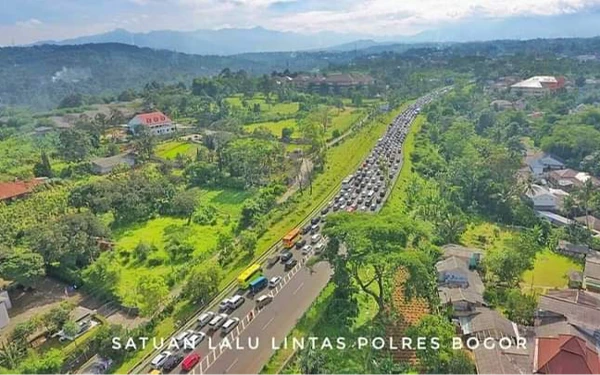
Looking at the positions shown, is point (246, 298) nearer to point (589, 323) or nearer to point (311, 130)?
point (589, 323)

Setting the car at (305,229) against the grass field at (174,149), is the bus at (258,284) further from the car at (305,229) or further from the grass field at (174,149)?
the grass field at (174,149)

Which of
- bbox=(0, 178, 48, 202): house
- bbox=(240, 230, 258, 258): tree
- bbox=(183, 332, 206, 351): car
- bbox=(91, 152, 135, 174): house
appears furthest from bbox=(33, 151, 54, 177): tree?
bbox=(183, 332, 206, 351): car

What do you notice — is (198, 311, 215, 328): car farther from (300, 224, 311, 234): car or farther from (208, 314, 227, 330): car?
(300, 224, 311, 234): car

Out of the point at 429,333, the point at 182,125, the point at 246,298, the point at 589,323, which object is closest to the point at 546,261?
the point at 589,323

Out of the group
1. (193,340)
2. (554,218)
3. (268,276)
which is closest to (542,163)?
(554,218)

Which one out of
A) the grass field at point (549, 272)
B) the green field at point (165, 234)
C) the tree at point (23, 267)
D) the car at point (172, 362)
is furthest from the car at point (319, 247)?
the tree at point (23, 267)

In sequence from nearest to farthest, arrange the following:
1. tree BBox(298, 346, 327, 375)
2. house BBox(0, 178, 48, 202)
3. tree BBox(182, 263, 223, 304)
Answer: tree BBox(298, 346, 327, 375) < tree BBox(182, 263, 223, 304) < house BBox(0, 178, 48, 202)

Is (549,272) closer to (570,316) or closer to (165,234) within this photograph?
(570,316)
